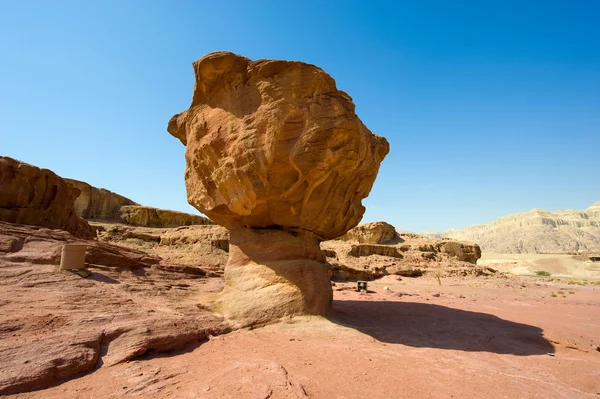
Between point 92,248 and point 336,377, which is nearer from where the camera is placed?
point 336,377

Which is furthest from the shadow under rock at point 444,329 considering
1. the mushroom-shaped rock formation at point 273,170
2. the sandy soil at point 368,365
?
the mushroom-shaped rock formation at point 273,170

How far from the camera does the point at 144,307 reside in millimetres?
6438

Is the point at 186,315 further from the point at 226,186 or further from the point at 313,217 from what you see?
the point at 313,217

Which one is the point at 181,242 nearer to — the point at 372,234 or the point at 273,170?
the point at 273,170

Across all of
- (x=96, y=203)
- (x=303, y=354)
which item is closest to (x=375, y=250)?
(x=96, y=203)

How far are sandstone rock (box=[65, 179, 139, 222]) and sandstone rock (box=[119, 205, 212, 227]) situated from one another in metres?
0.96

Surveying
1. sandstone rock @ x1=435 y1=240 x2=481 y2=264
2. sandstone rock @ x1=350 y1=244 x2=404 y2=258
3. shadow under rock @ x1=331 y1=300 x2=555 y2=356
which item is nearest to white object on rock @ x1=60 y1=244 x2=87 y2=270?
shadow under rock @ x1=331 y1=300 x2=555 y2=356

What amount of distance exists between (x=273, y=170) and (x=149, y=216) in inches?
870

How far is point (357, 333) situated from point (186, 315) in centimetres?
375

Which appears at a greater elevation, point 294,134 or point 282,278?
point 294,134

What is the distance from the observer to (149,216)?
26.3 meters

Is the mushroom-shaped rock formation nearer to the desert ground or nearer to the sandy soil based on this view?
the desert ground

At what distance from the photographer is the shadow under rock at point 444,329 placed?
703 centimetres

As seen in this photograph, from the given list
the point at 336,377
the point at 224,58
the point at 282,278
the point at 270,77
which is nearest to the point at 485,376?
the point at 336,377
